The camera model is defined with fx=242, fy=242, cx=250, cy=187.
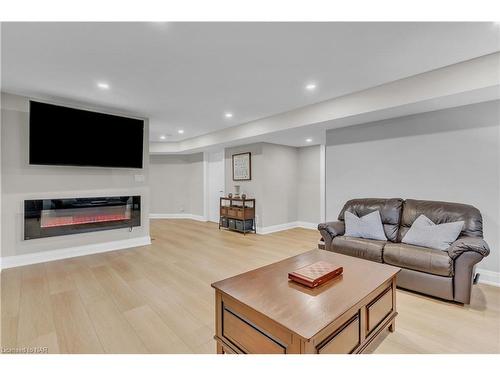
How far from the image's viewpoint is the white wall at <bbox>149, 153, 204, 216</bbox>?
7.69 metres

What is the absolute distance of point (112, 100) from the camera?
11.9 feet

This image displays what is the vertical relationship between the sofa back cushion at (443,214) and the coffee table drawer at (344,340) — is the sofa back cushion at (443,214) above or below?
above

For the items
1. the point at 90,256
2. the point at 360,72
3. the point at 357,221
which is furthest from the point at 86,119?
the point at 357,221

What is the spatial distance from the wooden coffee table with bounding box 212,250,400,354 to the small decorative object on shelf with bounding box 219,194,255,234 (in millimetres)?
3642

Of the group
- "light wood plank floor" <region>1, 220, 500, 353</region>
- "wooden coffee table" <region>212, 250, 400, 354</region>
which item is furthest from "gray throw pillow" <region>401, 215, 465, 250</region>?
"wooden coffee table" <region>212, 250, 400, 354</region>

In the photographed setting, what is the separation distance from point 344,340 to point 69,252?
4107 millimetres

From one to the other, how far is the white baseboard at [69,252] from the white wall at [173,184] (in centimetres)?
325

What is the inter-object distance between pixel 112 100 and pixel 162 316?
3.15m

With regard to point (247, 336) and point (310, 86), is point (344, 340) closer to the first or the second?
point (247, 336)

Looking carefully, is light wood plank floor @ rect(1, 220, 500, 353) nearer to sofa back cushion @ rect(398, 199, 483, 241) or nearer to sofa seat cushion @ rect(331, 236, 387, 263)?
sofa seat cushion @ rect(331, 236, 387, 263)

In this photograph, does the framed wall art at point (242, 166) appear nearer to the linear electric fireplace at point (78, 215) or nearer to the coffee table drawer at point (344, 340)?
the linear electric fireplace at point (78, 215)

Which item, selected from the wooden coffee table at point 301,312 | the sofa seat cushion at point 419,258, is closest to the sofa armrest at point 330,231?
the sofa seat cushion at point 419,258

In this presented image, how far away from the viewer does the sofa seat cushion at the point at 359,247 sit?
2.85 m
